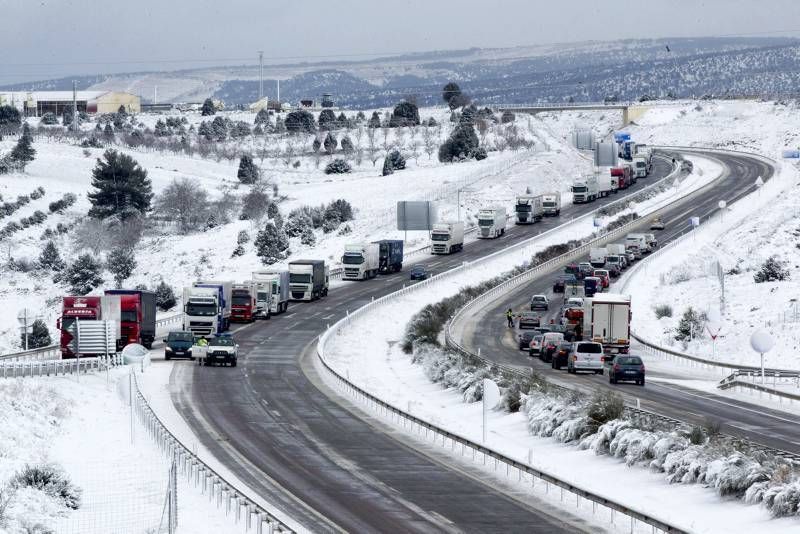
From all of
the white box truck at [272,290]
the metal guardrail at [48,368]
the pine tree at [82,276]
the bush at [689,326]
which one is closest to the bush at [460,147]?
the pine tree at [82,276]

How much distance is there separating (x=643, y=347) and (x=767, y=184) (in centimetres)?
8207

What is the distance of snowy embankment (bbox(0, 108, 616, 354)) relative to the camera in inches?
4665

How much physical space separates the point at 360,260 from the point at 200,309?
30.9 meters

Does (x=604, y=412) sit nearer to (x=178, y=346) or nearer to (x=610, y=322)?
(x=610, y=322)

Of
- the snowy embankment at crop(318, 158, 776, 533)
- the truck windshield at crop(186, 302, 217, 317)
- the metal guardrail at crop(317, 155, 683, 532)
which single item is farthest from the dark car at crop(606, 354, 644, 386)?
the truck windshield at crop(186, 302, 217, 317)

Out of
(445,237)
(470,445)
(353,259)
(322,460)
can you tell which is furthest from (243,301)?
(470,445)

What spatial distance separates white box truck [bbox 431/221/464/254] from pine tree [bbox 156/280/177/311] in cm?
2221

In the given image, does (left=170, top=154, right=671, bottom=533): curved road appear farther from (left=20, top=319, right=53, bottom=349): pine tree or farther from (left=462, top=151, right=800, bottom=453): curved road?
(left=20, top=319, right=53, bottom=349): pine tree

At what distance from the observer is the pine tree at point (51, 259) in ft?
404

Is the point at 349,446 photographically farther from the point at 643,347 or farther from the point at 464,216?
the point at 464,216

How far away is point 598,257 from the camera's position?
101 meters

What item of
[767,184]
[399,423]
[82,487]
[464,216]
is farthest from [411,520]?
[767,184]

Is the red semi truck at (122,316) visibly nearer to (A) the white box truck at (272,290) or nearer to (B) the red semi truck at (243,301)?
(B) the red semi truck at (243,301)

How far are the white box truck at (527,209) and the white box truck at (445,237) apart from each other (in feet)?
57.5
